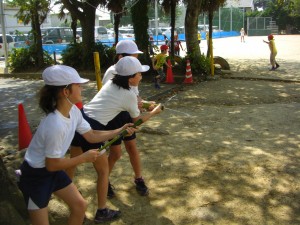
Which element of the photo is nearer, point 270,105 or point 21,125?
point 21,125

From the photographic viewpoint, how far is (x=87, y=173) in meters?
4.51

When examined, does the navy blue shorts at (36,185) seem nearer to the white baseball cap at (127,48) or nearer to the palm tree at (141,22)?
the white baseball cap at (127,48)

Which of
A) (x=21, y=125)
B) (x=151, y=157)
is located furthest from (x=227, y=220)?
(x=21, y=125)

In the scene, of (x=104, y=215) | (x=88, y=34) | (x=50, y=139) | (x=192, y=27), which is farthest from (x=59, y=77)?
(x=88, y=34)

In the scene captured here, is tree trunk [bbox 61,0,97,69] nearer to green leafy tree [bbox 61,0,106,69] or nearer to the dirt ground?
green leafy tree [bbox 61,0,106,69]

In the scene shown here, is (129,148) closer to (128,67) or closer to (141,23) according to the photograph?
(128,67)

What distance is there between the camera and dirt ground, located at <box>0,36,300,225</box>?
3471mm

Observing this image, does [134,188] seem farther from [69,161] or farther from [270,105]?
[270,105]

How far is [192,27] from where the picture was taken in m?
12.8

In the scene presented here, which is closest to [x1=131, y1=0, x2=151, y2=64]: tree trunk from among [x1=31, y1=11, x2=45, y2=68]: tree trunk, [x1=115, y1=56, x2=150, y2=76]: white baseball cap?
[x1=31, y1=11, x2=45, y2=68]: tree trunk

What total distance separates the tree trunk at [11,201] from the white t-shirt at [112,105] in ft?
2.90

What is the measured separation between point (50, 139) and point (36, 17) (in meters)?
14.1

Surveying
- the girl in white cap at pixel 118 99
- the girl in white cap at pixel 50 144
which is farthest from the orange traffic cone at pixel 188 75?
the girl in white cap at pixel 50 144

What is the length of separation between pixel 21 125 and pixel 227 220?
3521mm
